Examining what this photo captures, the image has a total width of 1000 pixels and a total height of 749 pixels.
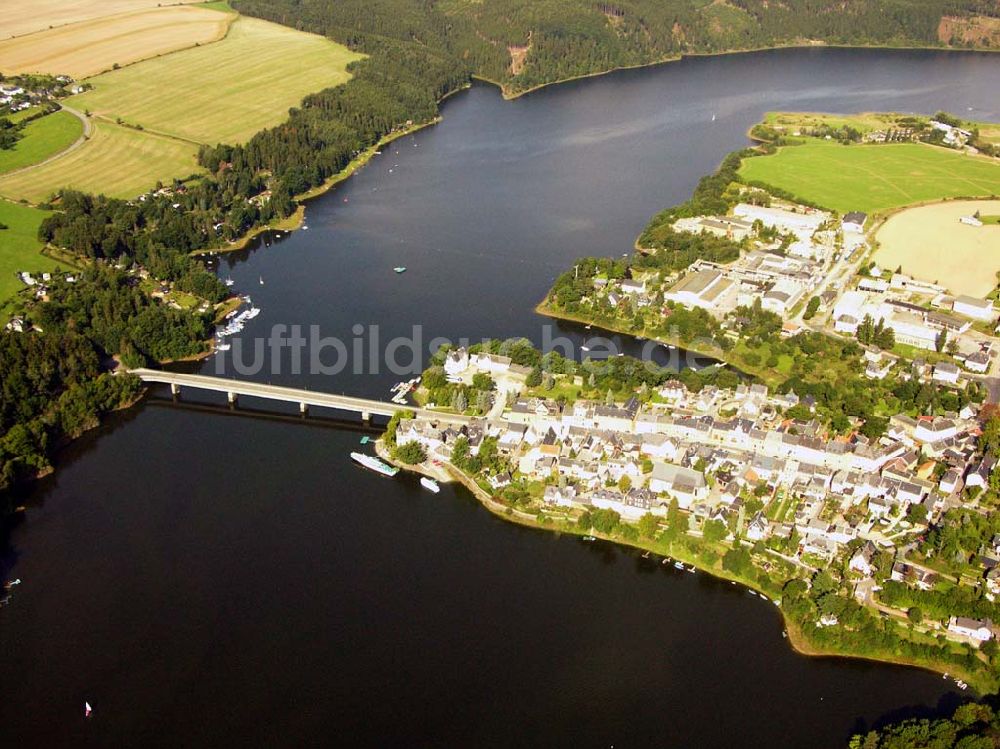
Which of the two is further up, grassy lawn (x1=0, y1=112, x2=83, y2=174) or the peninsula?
grassy lawn (x1=0, y1=112, x2=83, y2=174)

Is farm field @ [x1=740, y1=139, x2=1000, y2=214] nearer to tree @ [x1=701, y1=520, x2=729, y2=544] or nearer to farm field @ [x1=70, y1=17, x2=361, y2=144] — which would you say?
tree @ [x1=701, y1=520, x2=729, y2=544]

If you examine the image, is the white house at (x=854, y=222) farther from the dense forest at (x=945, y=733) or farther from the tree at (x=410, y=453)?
the dense forest at (x=945, y=733)

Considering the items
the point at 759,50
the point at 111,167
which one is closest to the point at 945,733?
the point at 111,167

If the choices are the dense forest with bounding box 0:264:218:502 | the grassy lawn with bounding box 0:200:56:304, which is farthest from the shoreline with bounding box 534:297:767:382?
the grassy lawn with bounding box 0:200:56:304

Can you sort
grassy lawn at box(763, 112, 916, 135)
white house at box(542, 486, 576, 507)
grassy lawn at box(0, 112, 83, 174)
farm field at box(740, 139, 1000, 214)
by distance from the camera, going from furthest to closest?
grassy lawn at box(763, 112, 916, 135) < grassy lawn at box(0, 112, 83, 174) < farm field at box(740, 139, 1000, 214) < white house at box(542, 486, 576, 507)

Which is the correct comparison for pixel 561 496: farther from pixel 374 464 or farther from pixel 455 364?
pixel 455 364
